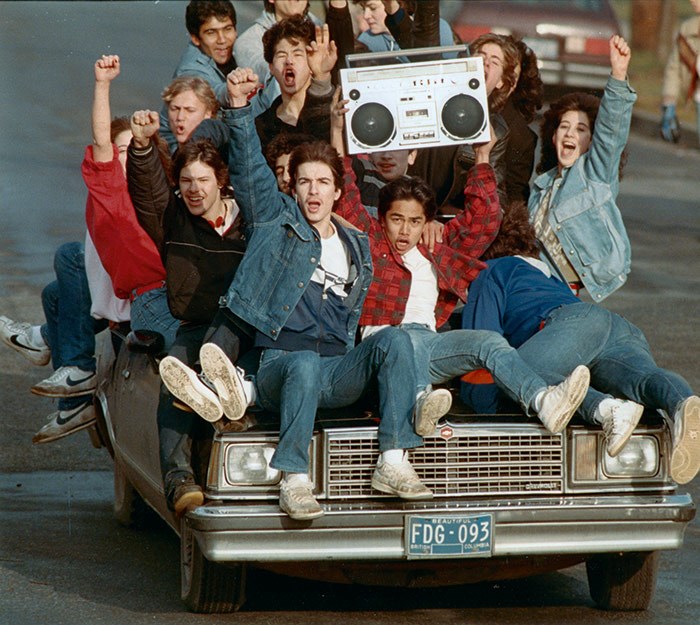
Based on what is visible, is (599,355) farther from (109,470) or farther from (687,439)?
(109,470)

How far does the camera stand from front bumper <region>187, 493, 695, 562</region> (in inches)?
245

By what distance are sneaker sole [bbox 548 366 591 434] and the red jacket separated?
2468 mm

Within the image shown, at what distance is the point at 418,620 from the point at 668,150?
18.1 m

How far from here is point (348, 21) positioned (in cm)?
916

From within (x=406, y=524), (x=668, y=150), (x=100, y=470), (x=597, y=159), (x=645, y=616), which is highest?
(x=597, y=159)

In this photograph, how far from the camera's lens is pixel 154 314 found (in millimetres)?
7707

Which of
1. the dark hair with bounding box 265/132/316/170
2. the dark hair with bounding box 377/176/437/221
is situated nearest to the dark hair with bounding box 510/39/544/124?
the dark hair with bounding box 265/132/316/170

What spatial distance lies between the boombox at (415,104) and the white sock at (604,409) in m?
→ 1.83

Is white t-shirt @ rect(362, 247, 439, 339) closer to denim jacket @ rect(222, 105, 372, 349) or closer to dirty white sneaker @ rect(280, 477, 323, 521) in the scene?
denim jacket @ rect(222, 105, 372, 349)

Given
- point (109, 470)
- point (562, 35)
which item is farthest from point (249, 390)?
point (562, 35)

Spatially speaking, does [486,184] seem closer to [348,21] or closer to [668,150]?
[348,21]

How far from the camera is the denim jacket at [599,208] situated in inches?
311

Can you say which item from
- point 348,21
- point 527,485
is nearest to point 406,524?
point 527,485

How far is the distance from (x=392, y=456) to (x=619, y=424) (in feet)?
3.01
